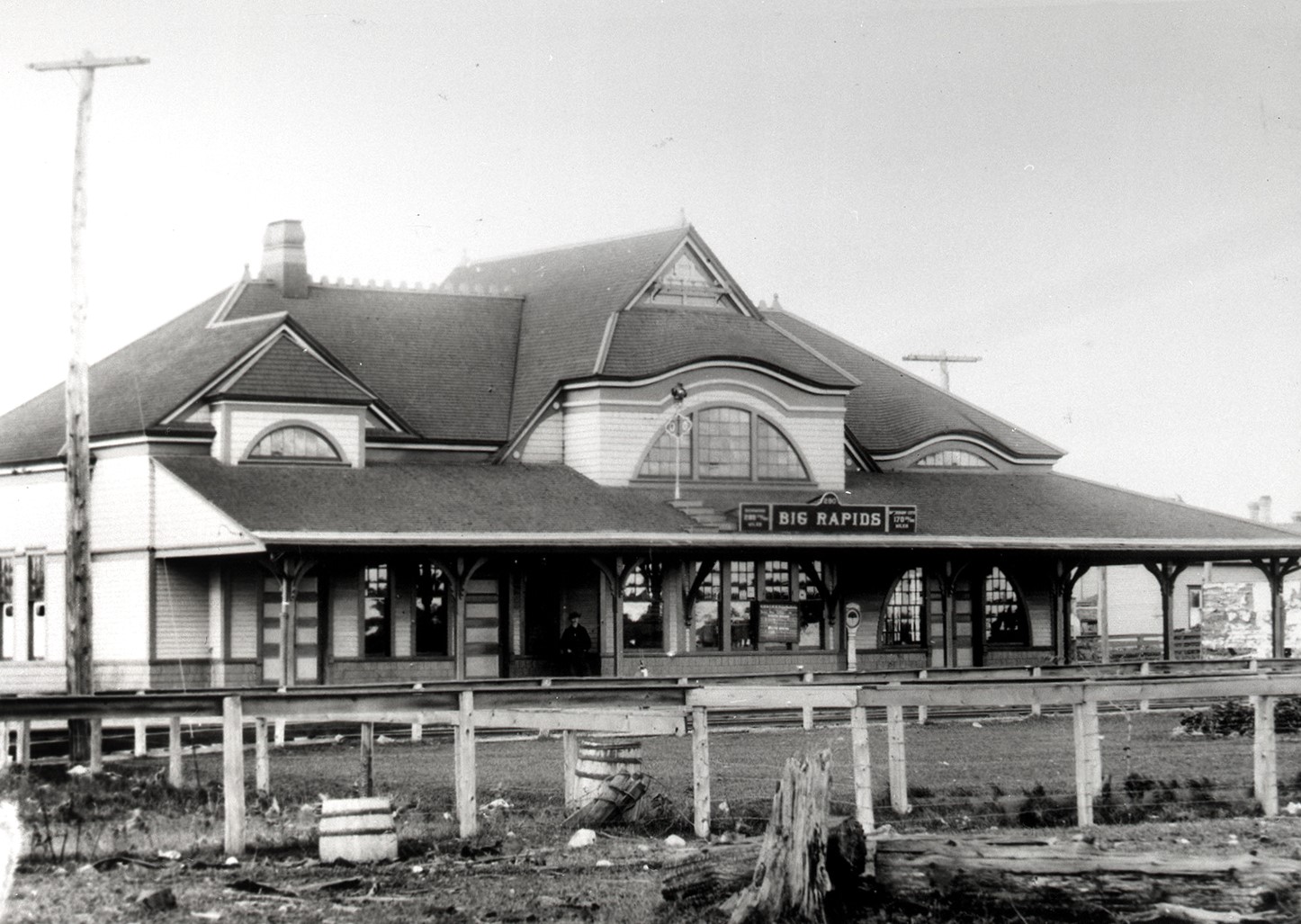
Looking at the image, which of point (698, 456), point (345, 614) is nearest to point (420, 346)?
point (698, 456)

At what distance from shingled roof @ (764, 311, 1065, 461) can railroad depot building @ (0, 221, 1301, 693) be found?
0.48 feet

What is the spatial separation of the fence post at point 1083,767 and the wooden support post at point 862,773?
168cm

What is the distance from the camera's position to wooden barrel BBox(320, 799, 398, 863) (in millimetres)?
13750

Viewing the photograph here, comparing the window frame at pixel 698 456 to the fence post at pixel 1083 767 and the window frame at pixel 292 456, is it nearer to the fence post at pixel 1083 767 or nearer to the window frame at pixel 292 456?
the window frame at pixel 292 456

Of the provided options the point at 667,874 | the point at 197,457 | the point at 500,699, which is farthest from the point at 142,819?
the point at 197,457

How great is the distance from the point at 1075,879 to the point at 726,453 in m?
30.0

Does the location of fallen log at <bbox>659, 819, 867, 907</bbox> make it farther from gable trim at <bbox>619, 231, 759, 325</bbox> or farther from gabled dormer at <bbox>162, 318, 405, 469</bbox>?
gable trim at <bbox>619, 231, 759, 325</bbox>

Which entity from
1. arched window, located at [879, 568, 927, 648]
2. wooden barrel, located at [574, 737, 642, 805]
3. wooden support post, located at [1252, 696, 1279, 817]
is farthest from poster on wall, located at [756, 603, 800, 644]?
wooden barrel, located at [574, 737, 642, 805]

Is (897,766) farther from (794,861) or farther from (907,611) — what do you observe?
(907,611)

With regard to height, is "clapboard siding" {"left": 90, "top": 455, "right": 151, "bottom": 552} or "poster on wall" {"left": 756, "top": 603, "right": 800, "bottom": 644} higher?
"clapboard siding" {"left": 90, "top": 455, "right": 151, "bottom": 552}

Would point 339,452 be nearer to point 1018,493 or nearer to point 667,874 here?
point 1018,493

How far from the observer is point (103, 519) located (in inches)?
1474

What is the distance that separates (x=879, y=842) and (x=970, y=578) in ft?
106

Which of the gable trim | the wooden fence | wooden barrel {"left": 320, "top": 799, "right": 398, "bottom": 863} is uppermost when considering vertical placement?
the gable trim
